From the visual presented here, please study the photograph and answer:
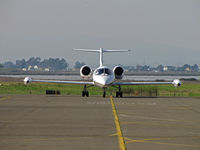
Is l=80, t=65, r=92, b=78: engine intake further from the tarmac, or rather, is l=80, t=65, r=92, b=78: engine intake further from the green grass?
the tarmac

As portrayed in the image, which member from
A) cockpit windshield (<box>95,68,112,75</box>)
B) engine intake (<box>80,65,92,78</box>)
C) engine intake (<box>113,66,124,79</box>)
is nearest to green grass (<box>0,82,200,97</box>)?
engine intake (<box>113,66,124,79</box>)

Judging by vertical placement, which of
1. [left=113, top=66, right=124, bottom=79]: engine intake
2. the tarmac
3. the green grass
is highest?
[left=113, top=66, right=124, bottom=79]: engine intake

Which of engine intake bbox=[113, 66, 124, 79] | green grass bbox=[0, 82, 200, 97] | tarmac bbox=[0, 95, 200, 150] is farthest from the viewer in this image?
green grass bbox=[0, 82, 200, 97]

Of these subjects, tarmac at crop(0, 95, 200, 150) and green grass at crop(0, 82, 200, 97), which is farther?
green grass at crop(0, 82, 200, 97)

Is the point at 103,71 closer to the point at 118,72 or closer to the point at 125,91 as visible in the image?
the point at 118,72

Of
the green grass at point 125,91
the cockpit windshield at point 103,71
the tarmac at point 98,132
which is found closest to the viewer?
the tarmac at point 98,132

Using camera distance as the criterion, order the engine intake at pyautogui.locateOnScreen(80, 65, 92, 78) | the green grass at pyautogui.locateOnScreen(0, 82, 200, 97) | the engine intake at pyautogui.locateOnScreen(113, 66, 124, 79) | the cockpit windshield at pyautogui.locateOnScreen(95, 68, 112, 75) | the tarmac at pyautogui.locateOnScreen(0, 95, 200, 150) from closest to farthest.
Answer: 1. the tarmac at pyautogui.locateOnScreen(0, 95, 200, 150)
2. the cockpit windshield at pyautogui.locateOnScreen(95, 68, 112, 75)
3. the engine intake at pyautogui.locateOnScreen(113, 66, 124, 79)
4. the engine intake at pyautogui.locateOnScreen(80, 65, 92, 78)
5. the green grass at pyautogui.locateOnScreen(0, 82, 200, 97)

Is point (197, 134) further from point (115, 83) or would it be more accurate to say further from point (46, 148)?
point (115, 83)

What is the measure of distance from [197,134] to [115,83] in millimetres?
26138

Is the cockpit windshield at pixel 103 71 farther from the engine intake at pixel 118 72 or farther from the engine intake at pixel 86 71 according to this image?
the engine intake at pixel 86 71

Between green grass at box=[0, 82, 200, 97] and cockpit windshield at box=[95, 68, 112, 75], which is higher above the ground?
cockpit windshield at box=[95, 68, 112, 75]

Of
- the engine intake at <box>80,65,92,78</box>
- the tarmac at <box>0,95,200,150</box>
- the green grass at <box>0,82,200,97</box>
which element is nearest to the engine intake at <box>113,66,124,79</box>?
the engine intake at <box>80,65,92,78</box>

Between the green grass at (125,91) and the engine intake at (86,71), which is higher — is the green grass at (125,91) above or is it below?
below

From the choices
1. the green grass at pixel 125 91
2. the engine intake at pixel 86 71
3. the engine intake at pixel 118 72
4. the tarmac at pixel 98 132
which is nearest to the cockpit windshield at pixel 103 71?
the engine intake at pixel 118 72
